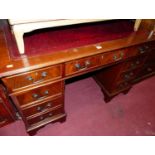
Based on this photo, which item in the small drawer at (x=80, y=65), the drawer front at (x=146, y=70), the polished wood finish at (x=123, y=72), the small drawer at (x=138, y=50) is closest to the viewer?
the small drawer at (x=80, y=65)

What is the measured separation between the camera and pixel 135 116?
166cm

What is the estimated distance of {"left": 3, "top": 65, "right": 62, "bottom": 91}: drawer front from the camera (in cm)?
78

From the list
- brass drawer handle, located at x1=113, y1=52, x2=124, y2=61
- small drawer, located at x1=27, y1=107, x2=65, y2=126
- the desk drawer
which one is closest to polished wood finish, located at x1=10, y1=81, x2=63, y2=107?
small drawer, located at x1=27, y1=107, x2=65, y2=126

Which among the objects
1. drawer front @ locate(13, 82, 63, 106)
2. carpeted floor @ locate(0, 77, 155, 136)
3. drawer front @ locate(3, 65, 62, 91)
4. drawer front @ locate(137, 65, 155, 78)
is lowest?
carpeted floor @ locate(0, 77, 155, 136)

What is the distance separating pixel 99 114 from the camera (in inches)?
64.0

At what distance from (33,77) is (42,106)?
1.28 ft

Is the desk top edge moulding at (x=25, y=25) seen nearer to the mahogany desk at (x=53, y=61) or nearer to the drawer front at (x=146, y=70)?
the mahogany desk at (x=53, y=61)

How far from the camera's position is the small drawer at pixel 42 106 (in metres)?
1.08

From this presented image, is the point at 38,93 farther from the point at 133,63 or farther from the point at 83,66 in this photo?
the point at 133,63

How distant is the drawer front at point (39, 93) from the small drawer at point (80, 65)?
137 millimetres

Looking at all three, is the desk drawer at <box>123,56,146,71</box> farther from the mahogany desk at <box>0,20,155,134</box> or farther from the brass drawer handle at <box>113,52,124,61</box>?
the brass drawer handle at <box>113,52,124,61</box>

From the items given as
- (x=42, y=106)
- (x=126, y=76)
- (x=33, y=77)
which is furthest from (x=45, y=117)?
(x=126, y=76)

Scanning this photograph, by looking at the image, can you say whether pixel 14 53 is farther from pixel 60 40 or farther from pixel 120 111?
pixel 120 111

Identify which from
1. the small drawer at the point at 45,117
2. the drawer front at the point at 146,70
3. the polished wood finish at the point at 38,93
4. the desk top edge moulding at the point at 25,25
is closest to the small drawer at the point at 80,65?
the polished wood finish at the point at 38,93
